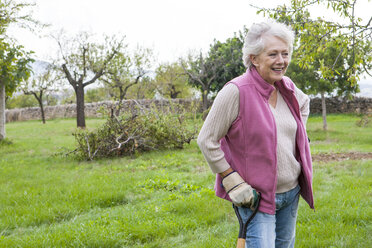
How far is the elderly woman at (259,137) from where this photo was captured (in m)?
2.16

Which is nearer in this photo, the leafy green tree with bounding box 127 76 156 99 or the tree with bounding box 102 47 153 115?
the tree with bounding box 102 47 153 115

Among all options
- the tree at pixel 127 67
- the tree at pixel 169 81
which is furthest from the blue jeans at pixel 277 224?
the tree at pixel 169 81

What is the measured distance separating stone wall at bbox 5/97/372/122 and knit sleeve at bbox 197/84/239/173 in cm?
811

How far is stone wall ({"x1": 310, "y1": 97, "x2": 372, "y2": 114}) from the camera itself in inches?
1006

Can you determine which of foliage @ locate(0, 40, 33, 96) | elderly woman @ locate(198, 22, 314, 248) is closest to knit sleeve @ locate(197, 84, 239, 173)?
elderly woman @ locate(198, 22, 314, 248)

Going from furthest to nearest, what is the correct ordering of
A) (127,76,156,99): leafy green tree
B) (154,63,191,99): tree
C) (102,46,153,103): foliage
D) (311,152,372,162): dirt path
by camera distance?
(154,63,191,99): tree → (127,76,156,99): leafy green tree → (102,46,153,103): foliage → (311,152,372,162): dirt path

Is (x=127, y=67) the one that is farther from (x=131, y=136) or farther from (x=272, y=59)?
(x=272, y=59)

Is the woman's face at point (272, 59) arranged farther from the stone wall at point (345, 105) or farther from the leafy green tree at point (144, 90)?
the leafy green tree at point (144, 90)

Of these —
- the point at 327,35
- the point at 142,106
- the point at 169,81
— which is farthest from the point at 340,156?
the point at 169,81

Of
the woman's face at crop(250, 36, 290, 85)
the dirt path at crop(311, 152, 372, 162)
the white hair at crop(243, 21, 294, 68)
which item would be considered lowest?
the dirt path at crop(311, 152, 372, 162)

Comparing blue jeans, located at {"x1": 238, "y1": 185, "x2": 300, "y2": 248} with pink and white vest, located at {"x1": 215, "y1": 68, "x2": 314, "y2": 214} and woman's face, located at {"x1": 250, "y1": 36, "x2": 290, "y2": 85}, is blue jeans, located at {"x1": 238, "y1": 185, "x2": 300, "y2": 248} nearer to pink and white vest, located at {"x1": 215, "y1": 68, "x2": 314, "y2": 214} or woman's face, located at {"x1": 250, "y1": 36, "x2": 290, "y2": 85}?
pink and white vest, located at {"x1": 215, "y1": 68, "x2": 314, "y2": 214}

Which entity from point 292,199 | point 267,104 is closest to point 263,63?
point 267,104

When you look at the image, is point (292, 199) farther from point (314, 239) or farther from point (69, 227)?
point (69, 227)

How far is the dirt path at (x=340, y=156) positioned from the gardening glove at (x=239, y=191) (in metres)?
7.65
